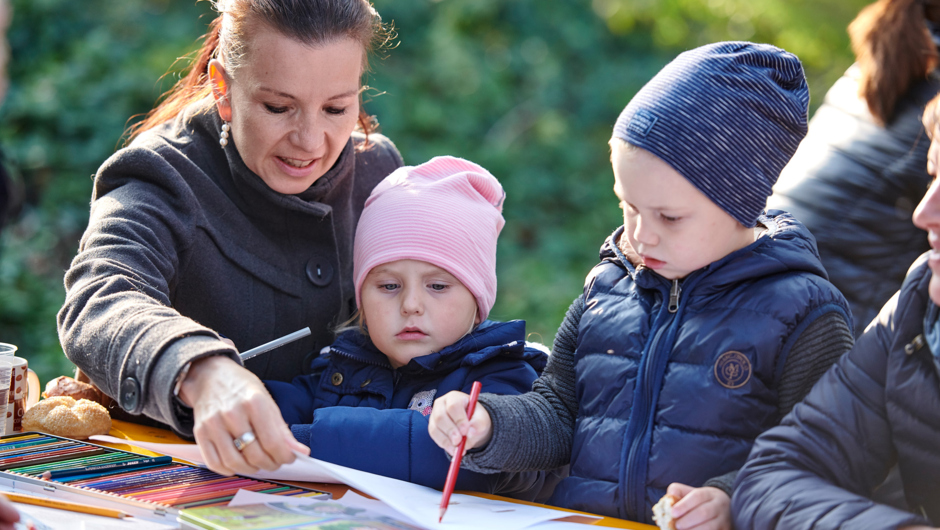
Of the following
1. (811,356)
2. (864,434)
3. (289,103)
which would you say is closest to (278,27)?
(289,103)

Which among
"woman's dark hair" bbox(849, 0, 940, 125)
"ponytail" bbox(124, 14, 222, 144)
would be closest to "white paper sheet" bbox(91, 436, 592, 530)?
"ponytail" bbox(124, 14, 222, 144)

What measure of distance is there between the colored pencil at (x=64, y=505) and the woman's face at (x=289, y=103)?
2.70 ft

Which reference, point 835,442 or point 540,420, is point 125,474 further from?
point 835,442

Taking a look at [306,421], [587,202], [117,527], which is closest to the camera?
[117,527]

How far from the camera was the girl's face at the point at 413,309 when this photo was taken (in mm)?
1686

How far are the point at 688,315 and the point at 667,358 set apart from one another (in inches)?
2.9

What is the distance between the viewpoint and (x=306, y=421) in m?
1.72

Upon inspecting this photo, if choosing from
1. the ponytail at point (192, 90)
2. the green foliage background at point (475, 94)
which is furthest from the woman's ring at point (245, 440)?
the green foliage background at point (475, 94)

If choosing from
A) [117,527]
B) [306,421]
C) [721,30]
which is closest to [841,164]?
[306,421]

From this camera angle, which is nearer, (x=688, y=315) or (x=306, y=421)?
(x=688, y=315)

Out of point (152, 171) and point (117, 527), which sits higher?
point (152, 171)

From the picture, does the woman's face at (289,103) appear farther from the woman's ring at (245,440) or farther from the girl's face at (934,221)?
the girl's face at (934,221)

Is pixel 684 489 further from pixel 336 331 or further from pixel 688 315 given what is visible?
pixel 336 331

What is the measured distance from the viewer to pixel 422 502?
1.32 m
